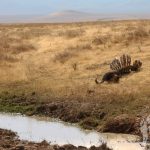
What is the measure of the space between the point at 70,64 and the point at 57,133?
11755mm

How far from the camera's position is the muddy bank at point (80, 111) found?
19.0 metres

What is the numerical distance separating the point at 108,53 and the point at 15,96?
10692 mm

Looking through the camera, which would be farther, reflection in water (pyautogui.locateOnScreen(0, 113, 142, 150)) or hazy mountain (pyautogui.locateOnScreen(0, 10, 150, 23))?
hazy mountain (pyautogui.locateOnScreen(0, 10, 150, 23))

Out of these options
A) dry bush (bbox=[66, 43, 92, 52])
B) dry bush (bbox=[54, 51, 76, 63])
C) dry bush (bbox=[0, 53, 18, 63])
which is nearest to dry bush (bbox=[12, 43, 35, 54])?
dry bush (bbox=[66, 43, 92, 52])

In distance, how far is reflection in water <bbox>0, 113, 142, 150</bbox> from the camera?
1773 centimetres

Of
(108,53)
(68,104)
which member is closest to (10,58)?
(108,53)

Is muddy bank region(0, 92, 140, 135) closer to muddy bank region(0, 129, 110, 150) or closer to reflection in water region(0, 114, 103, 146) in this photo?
reflection in water region(0, 114, 103, 146)

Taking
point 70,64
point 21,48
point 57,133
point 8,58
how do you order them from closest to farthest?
point 57,133
point 70,64
point 8,58
point 21,48

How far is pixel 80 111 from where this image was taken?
21.2 meters

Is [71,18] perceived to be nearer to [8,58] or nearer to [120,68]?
[8,58]

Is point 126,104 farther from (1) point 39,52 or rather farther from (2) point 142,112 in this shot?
(1) point 39,52

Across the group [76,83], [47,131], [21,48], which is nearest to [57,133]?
[47,131]

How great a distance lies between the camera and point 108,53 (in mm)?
→ 33906

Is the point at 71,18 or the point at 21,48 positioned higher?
the point at 21,48
